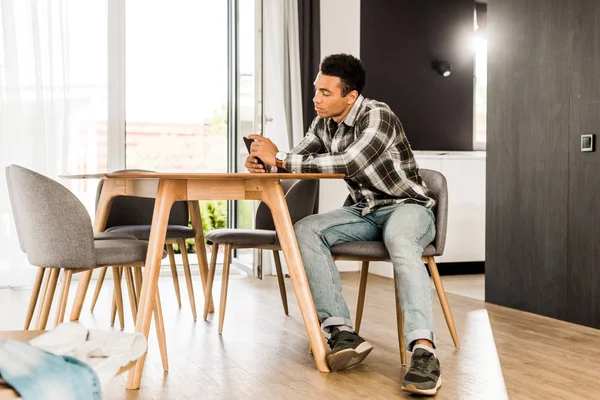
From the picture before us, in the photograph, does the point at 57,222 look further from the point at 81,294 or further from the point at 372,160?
the point at 372,160

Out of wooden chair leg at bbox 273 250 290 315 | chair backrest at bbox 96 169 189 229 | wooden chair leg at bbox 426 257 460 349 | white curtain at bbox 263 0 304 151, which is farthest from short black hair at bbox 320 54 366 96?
white curtain at bbox 263 0 304 151

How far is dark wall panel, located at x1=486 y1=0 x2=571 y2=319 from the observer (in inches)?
146

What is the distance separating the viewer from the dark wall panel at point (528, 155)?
3.70m

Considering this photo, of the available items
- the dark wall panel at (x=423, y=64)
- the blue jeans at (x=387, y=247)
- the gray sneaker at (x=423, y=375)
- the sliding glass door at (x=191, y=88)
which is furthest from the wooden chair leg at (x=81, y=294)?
the dark wall panel at (x=423, y=64)

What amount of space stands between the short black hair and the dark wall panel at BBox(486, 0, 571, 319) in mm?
1281

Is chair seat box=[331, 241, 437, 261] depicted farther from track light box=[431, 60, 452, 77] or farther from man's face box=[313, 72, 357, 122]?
track light box=[431, 60, 452, 77]

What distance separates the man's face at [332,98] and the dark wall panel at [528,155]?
1.32 meters

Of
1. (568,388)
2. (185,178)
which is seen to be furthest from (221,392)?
(568,388)

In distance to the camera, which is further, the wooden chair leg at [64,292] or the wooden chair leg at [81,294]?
the wooden chair leg at [81,294]

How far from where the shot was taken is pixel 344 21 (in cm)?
579

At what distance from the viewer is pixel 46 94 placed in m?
5.04

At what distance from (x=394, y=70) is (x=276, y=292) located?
94.1 inches

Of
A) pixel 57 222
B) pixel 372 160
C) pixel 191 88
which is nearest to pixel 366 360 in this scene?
pixel 372 160

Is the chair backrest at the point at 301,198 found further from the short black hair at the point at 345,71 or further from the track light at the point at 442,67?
the track light at the point at 442,67
